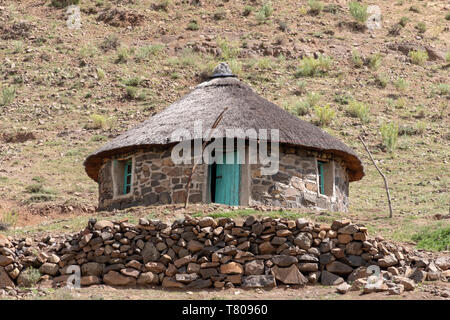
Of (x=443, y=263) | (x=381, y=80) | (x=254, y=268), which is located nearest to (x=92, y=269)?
(x=254, y=268)

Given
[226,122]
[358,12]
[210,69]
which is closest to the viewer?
[226,122]

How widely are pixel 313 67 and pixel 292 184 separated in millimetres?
20517

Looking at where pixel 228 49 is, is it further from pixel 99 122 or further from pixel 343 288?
pixel 343 288

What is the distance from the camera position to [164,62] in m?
38.5

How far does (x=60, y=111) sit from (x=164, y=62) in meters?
7.31

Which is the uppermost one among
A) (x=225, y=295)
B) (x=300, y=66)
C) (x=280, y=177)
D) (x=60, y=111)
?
(x=300, y=66)

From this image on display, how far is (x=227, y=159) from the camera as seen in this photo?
17531 mm

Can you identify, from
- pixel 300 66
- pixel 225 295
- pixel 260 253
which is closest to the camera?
pixel 225 295

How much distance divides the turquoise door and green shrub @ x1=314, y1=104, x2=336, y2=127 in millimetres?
14732

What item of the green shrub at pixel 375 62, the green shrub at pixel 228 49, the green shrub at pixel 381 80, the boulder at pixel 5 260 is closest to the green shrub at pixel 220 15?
the green shrub at pixel 228 49

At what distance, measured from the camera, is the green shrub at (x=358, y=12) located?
144 ft

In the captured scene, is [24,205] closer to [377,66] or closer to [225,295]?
[225,295]

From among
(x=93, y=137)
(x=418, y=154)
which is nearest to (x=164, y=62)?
(x=93, y=137)
